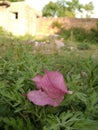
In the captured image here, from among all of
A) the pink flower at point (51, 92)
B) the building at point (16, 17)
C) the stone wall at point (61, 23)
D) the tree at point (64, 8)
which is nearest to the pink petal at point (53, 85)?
the pink flower at point (51, 92)

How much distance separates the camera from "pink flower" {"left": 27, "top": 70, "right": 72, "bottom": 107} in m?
0.62

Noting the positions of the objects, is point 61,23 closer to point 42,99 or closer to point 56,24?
point 56,24

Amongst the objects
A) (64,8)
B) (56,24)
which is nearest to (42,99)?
(56,24)

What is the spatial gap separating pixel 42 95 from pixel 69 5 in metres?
35.4

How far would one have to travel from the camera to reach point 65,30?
20.7 meters

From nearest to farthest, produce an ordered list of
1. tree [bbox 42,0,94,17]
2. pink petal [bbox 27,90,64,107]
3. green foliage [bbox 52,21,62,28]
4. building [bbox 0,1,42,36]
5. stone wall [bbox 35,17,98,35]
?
pink petal [bbox 27,90,64,107], building [bbox 0,1,42,36], stone wall [bbox 35,17,98,35], green foliage [bbox 52,21,62,28], tree [bbox 42,0,94,17]

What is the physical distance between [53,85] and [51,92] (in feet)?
0.05

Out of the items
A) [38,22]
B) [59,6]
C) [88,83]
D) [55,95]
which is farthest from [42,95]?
[59,6]

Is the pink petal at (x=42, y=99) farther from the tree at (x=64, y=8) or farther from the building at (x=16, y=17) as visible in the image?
the tree at (x=64, y=8)

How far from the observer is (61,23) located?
826 inches

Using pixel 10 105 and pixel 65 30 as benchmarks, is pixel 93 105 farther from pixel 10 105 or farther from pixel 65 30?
pixel 65 30

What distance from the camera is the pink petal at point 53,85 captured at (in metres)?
0.62

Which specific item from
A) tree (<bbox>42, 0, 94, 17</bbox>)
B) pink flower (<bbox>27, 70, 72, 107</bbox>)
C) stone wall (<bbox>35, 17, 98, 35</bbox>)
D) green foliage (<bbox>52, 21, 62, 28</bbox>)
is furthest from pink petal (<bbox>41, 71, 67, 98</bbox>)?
tree (<bbox>42, 0, 94, 17</bbox>)

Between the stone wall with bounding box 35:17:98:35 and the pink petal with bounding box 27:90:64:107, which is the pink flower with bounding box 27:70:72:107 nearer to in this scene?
the pink petal with bounding box 27:90:64:107
